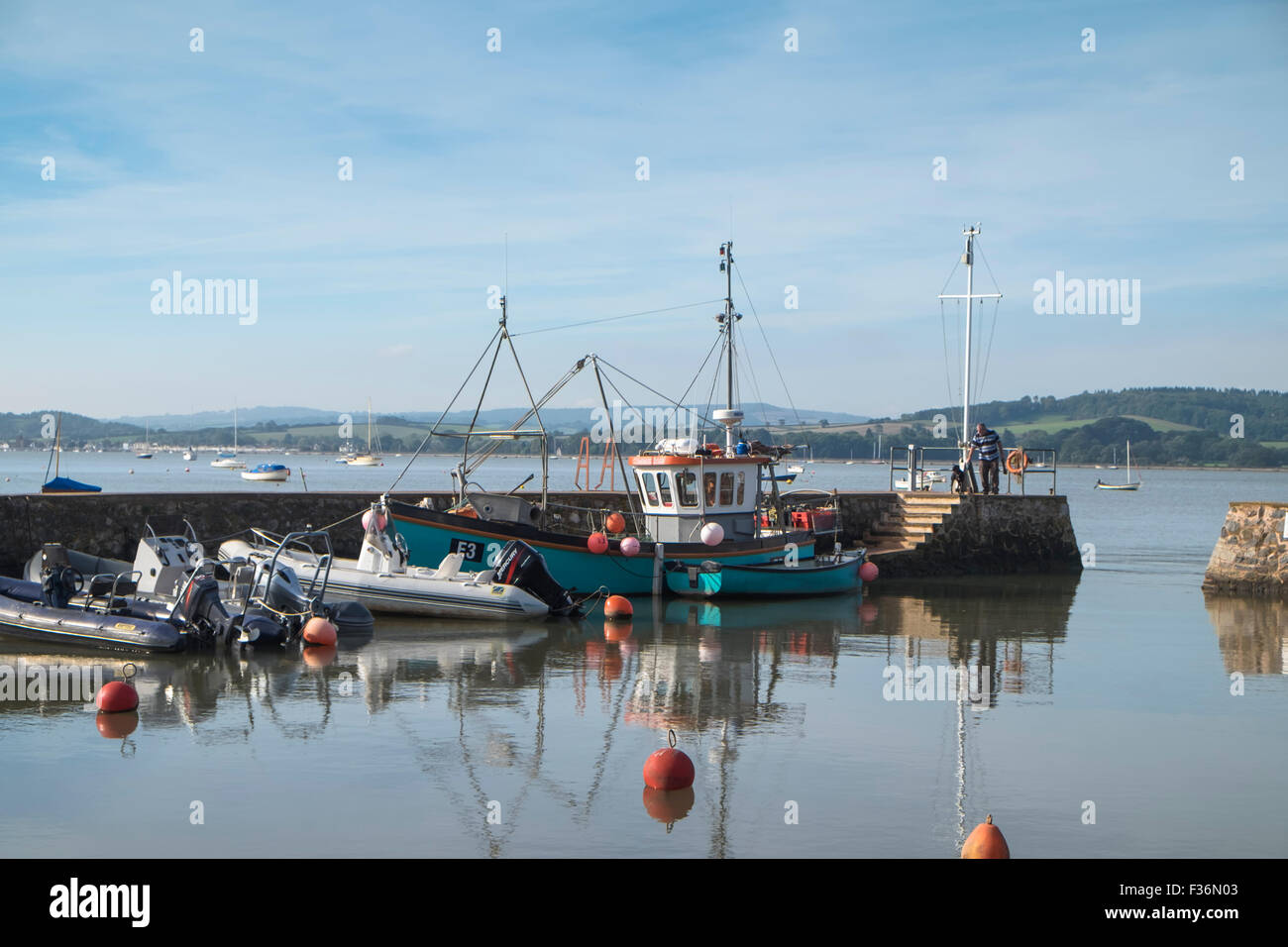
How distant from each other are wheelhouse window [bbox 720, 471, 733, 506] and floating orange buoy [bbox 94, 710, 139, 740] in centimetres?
1155

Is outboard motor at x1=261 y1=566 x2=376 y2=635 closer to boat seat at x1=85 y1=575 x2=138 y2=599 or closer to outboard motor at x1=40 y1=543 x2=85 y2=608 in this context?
boat seat at x1=85 y1=575 x2=138 y2=599

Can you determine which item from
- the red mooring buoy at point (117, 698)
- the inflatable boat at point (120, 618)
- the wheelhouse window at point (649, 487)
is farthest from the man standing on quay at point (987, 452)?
the red mooring buoy at point (117, 698)

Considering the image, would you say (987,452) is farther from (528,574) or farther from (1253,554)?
(528,574)

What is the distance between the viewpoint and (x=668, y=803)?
8.53 m

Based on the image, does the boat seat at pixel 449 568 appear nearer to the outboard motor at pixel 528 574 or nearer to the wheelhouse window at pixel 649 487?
the outboard motor at pixel 528 574

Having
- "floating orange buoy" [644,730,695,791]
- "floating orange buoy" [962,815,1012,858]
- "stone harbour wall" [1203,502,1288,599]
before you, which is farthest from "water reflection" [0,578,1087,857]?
"stone harbour wall" [1203,502,1288,599]

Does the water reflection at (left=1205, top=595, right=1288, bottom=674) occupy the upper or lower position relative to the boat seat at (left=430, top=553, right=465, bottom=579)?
lower

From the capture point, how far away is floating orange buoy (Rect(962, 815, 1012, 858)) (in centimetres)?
709

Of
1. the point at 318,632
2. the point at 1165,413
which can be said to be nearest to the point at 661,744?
the point at 318,632

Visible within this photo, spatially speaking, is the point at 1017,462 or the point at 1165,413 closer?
the point at 1017,462

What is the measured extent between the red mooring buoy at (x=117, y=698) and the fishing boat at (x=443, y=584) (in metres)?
5.35

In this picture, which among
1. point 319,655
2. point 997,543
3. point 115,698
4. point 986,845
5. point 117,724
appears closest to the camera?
point 986,845

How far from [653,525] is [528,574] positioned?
430 centimetres
